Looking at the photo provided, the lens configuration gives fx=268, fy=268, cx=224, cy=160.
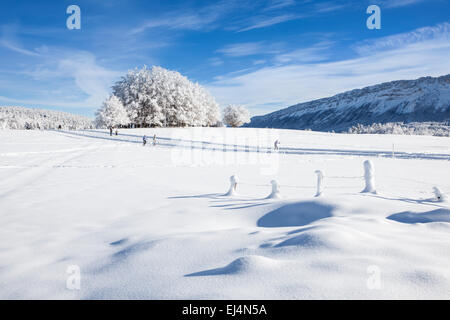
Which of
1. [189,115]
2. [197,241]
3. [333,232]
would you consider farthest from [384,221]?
[189,115]

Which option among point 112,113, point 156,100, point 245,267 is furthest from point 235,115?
point 245,267

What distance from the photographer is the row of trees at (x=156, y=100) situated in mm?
58250

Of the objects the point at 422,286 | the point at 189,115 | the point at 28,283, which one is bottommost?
the point at 28,283

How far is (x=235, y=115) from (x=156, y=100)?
3558 centimetres

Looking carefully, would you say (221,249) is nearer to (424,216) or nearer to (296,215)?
(296,215)

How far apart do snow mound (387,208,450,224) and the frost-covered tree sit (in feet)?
182

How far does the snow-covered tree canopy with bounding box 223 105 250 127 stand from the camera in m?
88.6

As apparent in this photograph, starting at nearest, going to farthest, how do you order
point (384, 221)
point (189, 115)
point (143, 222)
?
1. point (384, 221)
2. point (143, 222)
3. point (189, 115)

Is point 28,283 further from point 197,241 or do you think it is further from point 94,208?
point 94,208

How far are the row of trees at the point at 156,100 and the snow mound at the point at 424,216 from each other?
2199 inches

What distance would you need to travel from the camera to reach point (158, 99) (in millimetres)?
60469
